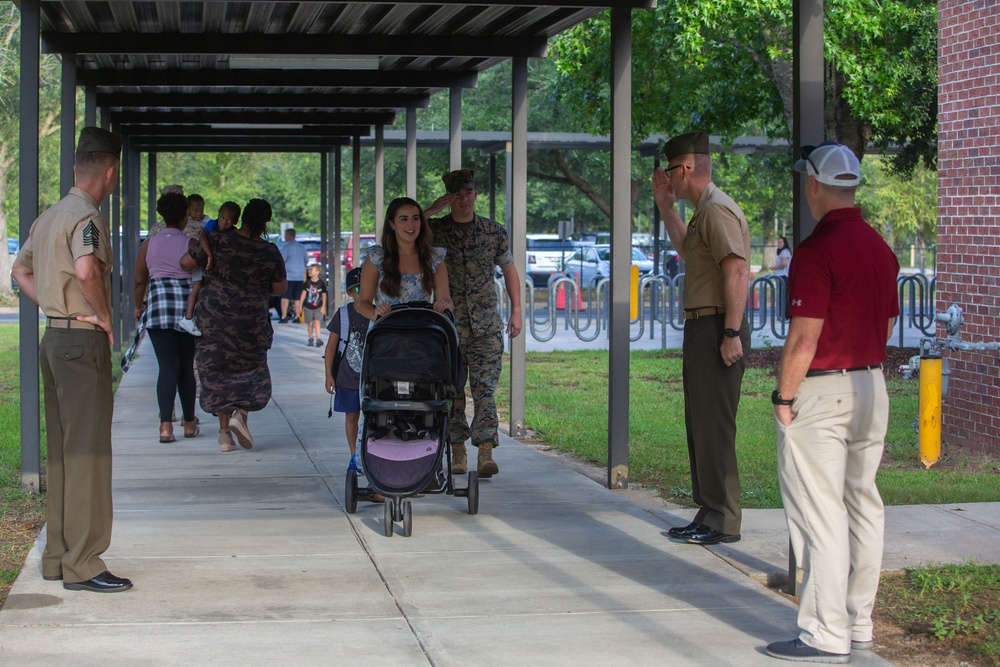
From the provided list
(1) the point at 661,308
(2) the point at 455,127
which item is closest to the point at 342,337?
(2) the point at 455,127

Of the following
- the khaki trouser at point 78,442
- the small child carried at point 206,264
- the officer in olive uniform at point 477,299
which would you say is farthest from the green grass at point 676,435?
the khaki trouser at point 78,442

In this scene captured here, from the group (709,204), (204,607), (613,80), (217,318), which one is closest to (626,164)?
(613,80)

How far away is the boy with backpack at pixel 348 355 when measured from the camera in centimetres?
807

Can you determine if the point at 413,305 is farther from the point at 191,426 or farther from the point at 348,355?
the point at 191,426

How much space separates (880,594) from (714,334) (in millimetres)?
1604

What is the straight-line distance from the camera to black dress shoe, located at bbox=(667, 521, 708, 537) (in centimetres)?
698

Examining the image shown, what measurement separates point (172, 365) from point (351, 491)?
10.7 ft

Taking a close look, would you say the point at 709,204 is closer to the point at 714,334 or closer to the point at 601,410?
the point at 714,334

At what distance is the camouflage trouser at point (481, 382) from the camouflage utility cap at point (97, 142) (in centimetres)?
312

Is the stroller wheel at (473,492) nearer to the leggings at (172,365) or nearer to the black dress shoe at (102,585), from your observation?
the black dress shoe at (102,585)

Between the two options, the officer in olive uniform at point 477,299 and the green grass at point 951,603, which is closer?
the green grass at point 951,603

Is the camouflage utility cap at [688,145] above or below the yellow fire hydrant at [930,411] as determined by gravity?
above

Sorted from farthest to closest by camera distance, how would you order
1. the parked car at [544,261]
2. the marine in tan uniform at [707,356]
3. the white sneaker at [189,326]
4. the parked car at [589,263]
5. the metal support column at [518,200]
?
the parked car at [544,261]
the parked car at [589,263]
the metal support column at [518,200]
the white sneaker at [189,326]
the marine in tan uniform at [707,356]

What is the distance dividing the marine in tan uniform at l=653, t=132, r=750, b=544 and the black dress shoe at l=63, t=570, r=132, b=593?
116 inches
